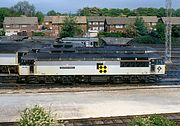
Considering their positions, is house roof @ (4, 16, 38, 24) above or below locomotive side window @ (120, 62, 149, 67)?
above

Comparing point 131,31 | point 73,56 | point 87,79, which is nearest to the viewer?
point 73,56

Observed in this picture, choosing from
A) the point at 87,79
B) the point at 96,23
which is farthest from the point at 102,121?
the point at 96,23

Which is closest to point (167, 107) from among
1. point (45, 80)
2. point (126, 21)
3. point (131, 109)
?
point (131, 109)

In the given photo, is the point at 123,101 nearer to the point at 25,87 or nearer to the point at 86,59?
the point at 86,59

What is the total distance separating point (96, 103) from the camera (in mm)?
25562

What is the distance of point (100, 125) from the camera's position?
740 inches

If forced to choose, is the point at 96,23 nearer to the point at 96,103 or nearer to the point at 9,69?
the point at 9,69

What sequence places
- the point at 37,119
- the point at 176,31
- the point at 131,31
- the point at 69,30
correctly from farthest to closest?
the point at 131,31 < the point at 69,30 < the point at 176,31 < the point at 37,119

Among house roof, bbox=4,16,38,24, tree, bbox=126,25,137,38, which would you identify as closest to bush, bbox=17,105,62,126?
tree, bbox=126,25,137,38

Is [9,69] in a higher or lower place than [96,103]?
higher

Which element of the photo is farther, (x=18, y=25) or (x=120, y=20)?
(x=18, y=25)

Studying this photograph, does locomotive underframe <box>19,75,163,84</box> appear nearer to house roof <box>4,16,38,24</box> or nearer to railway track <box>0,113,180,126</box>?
railway track <box>0,113,180,126</box>

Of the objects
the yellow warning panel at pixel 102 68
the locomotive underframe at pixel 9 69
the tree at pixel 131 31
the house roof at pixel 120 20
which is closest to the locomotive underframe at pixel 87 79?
the yellow warning panel at pixel 102 68

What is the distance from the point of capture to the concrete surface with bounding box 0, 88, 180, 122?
2288cm
